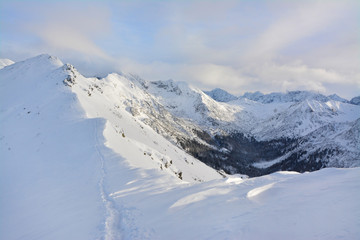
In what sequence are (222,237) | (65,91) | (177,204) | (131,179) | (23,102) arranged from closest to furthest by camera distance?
(222,237), (177,204), (131,179), (23,102), (65,91)

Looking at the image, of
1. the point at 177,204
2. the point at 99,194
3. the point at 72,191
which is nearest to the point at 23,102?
the point at 72,191

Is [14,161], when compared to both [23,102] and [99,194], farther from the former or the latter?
[23,102]

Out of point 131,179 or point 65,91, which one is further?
point 65,91

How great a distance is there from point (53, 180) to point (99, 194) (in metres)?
10.0

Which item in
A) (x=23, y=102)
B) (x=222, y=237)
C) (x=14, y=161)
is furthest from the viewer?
(x=23, y=102)

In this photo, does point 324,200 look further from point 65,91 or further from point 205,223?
point 65,91

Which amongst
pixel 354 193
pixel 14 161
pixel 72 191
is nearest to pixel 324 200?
pixel 354 193

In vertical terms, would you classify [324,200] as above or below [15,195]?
below

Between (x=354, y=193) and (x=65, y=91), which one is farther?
(x=65, y=91)

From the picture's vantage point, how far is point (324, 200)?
15.5 meters

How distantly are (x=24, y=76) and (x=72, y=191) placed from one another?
3117 inches

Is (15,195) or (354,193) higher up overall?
(15,195)

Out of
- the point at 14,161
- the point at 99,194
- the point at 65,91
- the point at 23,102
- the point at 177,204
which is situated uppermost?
the point at 65,91

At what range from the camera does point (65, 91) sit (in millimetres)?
71375
